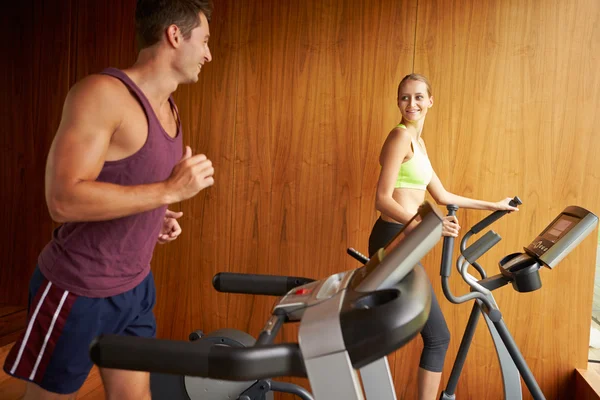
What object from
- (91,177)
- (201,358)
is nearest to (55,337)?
(91,177)

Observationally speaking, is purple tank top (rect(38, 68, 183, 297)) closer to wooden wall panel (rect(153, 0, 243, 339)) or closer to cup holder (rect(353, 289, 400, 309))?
cup holder (rect(353, 289, 400, 309))

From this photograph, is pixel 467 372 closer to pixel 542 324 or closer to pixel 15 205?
pixel 542 324

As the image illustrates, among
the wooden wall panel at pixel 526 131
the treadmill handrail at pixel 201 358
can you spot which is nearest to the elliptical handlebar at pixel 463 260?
the wooden wall panel at pixel 526 131

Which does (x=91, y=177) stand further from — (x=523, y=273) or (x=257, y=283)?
(x=523, y=273)

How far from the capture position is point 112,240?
4.92 ft

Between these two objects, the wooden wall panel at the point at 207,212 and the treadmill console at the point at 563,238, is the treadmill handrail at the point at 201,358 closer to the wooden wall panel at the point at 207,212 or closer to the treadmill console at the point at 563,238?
the treadmill console at the point at 563,238

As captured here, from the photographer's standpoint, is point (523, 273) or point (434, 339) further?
point (434, 339)

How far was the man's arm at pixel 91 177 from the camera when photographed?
129 cm

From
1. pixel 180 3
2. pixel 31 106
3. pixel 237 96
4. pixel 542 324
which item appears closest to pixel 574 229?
pixel 542 324

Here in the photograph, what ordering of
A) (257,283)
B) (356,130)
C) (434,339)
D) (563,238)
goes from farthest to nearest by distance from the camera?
1. (356,130)
2. (434,339)
3. (563,238)
4. (257,283)

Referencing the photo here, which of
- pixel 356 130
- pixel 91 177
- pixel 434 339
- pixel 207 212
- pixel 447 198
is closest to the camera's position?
pixel 91 177

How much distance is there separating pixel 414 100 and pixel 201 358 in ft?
6.37

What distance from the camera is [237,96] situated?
3.16 m

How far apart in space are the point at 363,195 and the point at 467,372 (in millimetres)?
1091
